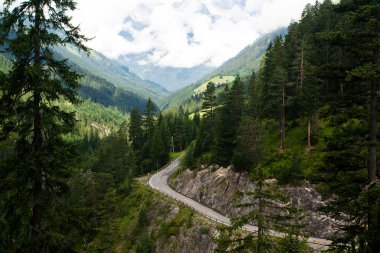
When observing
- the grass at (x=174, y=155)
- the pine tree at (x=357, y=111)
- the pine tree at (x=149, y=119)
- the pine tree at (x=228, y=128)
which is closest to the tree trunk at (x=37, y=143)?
the pine tree at (x=357, y=111)

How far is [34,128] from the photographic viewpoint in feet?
45.6

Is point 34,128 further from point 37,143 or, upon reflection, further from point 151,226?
point 151,226

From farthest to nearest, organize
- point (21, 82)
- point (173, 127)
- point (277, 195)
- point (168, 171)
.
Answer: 1. point (173, 127)
2. point (168, 171)
3. point (277, 195)
4. point (21, 82)

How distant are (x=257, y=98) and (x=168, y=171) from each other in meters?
33.0

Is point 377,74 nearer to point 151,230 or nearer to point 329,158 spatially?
point 329,158

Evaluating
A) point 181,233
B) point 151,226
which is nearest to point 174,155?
point 151,226

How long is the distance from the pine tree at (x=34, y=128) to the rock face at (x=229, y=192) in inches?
1288

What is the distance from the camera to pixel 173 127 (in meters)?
133

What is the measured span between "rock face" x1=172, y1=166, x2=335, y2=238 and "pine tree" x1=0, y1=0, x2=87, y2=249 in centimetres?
3271

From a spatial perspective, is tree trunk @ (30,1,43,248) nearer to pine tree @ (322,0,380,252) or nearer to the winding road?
pine tree @ (322,0,380,252)

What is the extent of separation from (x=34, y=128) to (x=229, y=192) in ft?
174

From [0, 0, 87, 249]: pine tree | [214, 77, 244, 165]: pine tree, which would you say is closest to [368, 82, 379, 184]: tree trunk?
[0, 0, 87, 249]: pine tree

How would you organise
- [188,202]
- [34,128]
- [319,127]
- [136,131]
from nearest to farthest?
[34,128]
[319,127]
[188,202]
[136,131]

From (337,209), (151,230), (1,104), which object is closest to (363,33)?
(337,209)
